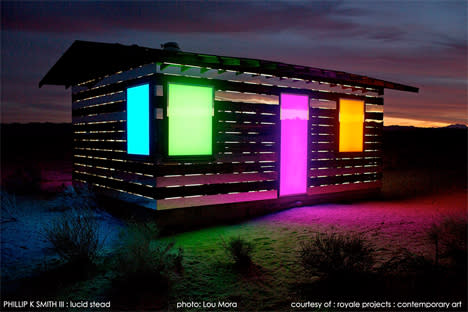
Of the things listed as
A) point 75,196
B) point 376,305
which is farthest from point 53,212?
point 376,305

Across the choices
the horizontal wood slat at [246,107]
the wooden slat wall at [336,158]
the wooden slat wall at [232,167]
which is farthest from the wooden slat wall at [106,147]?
the wooden slat wall at [336,158]

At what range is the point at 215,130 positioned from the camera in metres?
8.23

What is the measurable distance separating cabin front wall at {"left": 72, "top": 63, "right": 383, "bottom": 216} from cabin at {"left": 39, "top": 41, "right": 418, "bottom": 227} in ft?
0.08

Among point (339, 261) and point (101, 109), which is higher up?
point (101, 109)

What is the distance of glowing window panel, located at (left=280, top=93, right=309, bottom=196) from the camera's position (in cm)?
959

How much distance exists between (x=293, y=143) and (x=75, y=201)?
5901 millimetres

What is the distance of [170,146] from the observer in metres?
7.51

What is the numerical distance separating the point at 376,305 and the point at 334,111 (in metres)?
7.28

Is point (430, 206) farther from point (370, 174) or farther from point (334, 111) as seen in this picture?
point (334, 111)

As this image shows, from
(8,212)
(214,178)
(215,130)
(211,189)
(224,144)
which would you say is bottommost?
(8,212)

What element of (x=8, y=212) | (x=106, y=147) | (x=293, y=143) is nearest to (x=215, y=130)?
(x=293, y=143)

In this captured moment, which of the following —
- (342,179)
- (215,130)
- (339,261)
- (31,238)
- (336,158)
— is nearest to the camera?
(339,261)

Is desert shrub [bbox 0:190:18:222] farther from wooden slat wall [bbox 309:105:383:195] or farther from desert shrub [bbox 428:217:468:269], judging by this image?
desert shrub [bbox 428:217:468:269]

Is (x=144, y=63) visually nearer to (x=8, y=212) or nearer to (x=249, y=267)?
(x=8, y=212)
